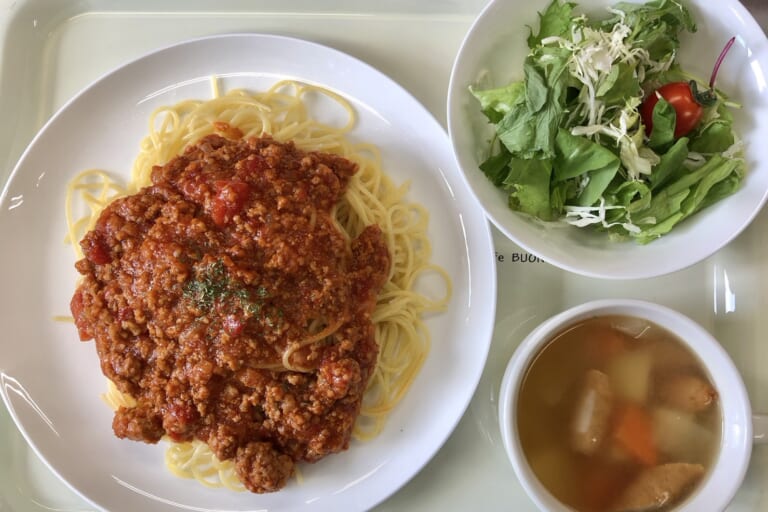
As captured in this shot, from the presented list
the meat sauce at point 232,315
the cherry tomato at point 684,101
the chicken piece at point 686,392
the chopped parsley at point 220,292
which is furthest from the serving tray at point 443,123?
the chopped parsley at point 220,292

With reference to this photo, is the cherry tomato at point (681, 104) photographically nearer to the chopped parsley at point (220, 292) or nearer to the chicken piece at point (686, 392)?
the chicken piece at point (686, 392)

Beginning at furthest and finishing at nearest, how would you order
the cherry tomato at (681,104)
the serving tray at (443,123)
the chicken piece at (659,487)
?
the serving tray at (443,123), the chicken piece at (659,487), the cherry tomato at (681,104)

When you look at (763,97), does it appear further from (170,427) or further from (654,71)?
(170,427)

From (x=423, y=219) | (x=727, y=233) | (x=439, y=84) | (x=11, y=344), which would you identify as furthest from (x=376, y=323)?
(x=11, y=344)

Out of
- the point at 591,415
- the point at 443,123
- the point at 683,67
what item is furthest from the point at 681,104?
the point at 591,415

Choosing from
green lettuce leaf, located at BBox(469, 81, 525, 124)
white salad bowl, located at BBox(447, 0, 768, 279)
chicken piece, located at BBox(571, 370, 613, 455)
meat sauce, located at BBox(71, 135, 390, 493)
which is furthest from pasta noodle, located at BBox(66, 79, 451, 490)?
chicken piece, located at BBox(571, 370, 613, 455)

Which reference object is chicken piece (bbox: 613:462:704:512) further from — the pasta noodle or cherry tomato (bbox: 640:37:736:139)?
cherry tomato (bbox: 640:37:736:139)

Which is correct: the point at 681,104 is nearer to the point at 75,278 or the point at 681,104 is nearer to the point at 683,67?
the point at 683,67
